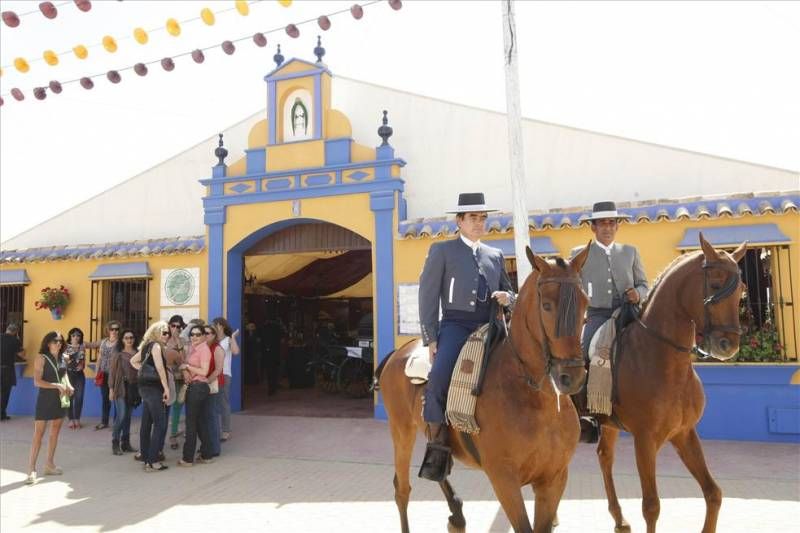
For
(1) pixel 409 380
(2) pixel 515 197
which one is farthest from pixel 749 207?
(1) pixel 409 380

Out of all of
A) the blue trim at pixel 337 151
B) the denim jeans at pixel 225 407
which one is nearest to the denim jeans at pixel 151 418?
the denim jeans at pixel 225 407

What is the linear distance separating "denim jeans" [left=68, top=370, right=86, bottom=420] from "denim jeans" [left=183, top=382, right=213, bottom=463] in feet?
12.5

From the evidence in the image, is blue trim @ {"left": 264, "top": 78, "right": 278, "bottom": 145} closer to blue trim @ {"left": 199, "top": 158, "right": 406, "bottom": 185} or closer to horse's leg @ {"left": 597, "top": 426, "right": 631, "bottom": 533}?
blue trim @ {"left": 199, "top": 158, "right": 406, "bottom": 185}

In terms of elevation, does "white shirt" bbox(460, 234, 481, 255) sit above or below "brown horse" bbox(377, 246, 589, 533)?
above

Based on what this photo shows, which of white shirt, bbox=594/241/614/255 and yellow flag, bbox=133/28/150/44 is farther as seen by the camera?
yellow flag, bbox=133/28/150/44

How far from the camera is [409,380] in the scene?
4625 mm

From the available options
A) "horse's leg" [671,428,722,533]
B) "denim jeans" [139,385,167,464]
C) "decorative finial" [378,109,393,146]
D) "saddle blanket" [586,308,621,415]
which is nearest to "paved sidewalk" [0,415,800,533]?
"denim jeans" [139,385,167,464]

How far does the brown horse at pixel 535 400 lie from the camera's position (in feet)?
10.3

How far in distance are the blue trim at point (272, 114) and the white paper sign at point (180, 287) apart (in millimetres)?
2937

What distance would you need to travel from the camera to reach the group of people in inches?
Answer: 295

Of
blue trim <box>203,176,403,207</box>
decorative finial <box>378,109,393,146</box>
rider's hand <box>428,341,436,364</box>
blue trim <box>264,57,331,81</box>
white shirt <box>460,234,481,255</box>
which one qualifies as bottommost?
rider's hand <box>428,341,436,364</box>

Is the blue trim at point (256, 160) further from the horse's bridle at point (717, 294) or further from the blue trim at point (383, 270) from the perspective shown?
the horse's bridle at point (717, 294)

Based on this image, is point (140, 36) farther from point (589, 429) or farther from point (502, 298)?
point (589, 429)

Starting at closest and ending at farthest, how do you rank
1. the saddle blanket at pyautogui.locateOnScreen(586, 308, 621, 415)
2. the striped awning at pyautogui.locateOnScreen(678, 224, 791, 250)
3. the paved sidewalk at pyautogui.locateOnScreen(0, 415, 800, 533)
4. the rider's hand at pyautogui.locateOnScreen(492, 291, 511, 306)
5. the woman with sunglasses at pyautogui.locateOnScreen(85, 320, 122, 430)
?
the rider's hand at pyautogui.locateOnScreen(492, 291, 511, 306), the saddle blanket at pyautogui.locateOnScreen(586, 308, 621, 415), the paved sidewalk at pyautogui.locateOnScreen(0, 415, 800, 533), the striped awning at pyautogui.locateOnScreen(678, 224, 791, 250), the woman with sunglasses at pyautogui.locateOnScreen(85, 320, 122, 430)
